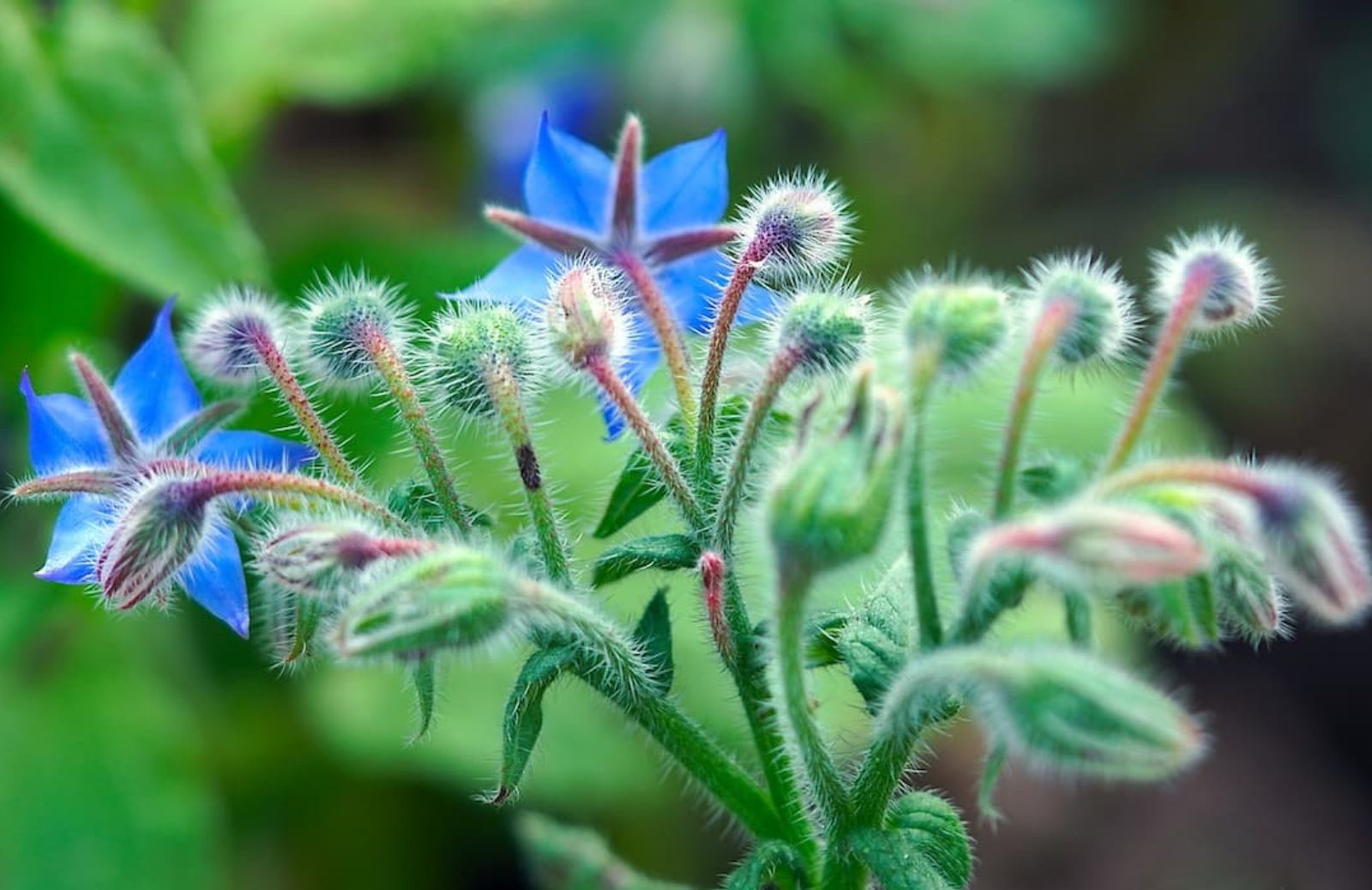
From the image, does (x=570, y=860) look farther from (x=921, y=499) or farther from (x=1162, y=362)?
(x=1162, y=362)

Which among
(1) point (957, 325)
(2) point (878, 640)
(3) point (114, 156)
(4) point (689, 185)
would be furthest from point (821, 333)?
(3) point (114, 156)

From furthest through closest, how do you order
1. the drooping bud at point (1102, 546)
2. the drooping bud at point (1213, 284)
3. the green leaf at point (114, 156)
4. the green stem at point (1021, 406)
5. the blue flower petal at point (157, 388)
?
the green leaf at point (114, 156) → the blue flower petal at point (157, 388) → the drooping bud at point (1213, 284) → the green stem at point (1021, 406) → the drooping bud at point (1102, 546)

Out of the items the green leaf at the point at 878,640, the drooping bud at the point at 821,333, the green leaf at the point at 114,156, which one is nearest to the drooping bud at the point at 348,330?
the drooping bud at the point at 821,333

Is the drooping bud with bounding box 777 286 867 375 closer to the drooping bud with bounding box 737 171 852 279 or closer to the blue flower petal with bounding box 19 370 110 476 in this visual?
the drooping bud with bounding box 737 171 852 279

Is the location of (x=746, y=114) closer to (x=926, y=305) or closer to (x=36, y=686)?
(x=36, y=686)

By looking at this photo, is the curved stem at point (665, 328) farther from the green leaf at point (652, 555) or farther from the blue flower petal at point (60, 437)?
the blue flower petal at point (60, 437)

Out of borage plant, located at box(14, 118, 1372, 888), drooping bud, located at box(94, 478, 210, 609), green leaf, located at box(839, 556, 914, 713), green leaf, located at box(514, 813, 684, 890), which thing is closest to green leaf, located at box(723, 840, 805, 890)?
borage plant, located at box(14, 118, 1372, 888)

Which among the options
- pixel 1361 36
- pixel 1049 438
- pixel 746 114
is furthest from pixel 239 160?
pixel 1361 36
